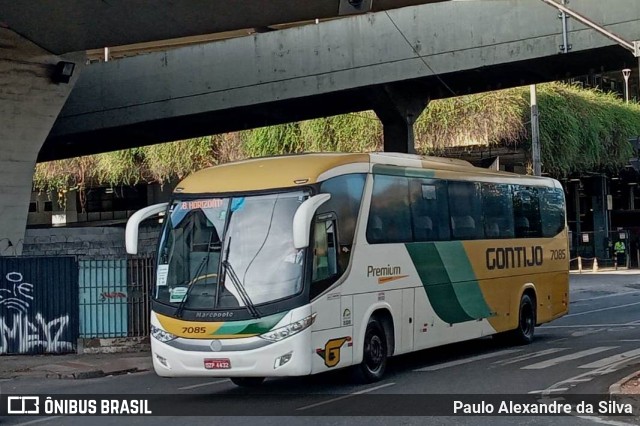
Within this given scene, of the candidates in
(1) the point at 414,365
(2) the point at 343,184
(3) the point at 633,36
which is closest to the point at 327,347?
(2) the point at 343,184

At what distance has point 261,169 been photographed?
13648 millimetres

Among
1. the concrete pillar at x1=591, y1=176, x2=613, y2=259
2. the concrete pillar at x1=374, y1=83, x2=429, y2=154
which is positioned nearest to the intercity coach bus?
the concrete pillar at x1=374, y1=83, x2=429, y2=154

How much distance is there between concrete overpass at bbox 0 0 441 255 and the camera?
774 inches

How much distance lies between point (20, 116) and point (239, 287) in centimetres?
1197

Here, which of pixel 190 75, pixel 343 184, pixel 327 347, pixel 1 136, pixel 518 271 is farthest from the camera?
pixel 190 75

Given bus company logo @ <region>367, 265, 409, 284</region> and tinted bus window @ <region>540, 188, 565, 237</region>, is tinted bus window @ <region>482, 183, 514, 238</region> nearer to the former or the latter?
tinted bus window @ <region>540, 188, 565, 237</region>

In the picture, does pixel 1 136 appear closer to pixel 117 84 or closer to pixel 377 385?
pixel 117 84

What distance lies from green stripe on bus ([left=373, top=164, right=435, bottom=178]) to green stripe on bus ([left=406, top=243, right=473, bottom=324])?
1208 mm

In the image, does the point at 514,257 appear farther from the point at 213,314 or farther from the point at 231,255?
the point at 213,314

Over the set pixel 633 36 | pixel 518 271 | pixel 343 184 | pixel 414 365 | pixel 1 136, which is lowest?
pixel 414 365

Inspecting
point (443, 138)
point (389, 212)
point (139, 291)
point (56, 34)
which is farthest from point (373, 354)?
point (443, 138)

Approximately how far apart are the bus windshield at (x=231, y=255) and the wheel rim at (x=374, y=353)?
85.5 inches

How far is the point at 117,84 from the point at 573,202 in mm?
44210

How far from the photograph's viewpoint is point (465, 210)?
17.7 metres
